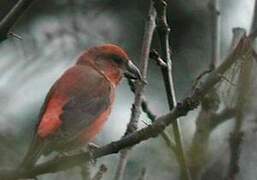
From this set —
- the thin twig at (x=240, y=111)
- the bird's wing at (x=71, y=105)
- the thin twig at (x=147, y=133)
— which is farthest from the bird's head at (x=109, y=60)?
the thin twig at (x=240, y=111)

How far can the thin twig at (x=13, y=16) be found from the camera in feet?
11.3

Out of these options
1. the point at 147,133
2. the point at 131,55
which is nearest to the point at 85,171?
the point at 147,133

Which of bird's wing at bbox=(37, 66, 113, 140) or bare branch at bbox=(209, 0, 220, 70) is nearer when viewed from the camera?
bare branch at bbox=(209, 0, 220, 70)

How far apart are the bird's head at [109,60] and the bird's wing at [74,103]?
14 centimetres

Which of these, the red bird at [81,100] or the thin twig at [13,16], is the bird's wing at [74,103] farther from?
the thin twig at [13,16]

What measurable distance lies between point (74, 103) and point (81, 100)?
0.37 feet

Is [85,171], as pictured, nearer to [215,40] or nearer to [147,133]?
[147,133]

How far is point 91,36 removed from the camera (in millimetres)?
5801

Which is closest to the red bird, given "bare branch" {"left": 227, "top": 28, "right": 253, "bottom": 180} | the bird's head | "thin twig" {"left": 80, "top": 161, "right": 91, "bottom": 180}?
the bird's head

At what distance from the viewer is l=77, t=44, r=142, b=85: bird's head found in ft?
20.0

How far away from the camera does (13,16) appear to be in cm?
346

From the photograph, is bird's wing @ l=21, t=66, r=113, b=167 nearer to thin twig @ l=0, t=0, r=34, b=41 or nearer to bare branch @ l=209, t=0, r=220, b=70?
thin twig @ l=0, t=0, r=34, b=41

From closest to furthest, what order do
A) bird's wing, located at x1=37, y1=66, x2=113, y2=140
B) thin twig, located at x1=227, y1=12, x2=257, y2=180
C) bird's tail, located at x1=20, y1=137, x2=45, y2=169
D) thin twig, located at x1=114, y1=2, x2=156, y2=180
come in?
thin twig, located at x1=227, y1=12, x2=257, y2=180, bird's tail, located at x1=20, y1=137, x2=45, y2=169, thin twig, located at x1=114, y1=2, x2=156, y2=180, bird's wing, located at x1=37, y1=66, x2=113, y2=140

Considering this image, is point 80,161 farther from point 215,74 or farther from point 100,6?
point 100,6
